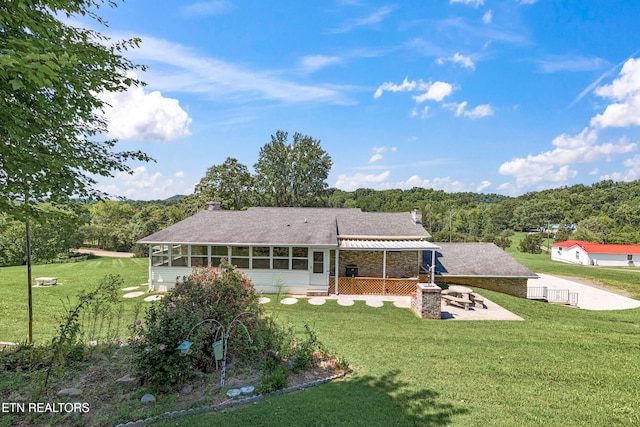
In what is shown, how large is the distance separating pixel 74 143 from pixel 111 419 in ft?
18.2

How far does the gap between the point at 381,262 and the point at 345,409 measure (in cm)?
1292

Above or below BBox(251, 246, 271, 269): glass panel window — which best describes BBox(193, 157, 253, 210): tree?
above

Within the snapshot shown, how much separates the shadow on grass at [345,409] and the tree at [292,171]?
38680 mm

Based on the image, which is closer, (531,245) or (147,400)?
(147,400)

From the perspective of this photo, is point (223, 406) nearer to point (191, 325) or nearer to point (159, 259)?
point (191, 325)

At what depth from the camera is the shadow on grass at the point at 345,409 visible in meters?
4.74

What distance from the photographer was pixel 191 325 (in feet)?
20.1

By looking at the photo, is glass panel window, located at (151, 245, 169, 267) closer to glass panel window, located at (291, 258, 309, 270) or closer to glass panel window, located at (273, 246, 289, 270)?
glass panel window, located at (273, 246, 289, 270)

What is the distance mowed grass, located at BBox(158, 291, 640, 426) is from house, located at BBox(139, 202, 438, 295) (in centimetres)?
465

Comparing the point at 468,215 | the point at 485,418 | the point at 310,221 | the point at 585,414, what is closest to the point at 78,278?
the point at 310,221

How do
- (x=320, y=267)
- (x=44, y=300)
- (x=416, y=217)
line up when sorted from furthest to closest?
(x=416, y=217)
(x=320, y=267)
(x=44, y=300)

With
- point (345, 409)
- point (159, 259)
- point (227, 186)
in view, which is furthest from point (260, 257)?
point (227, 186)

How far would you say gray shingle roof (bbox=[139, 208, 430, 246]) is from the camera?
53.3ft

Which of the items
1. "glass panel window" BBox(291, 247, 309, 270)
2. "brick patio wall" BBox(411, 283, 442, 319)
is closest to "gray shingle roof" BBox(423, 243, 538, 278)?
"brick patio wall" BBox(411, 283, 442, 319)
